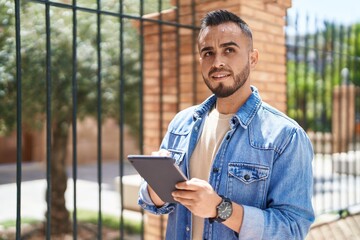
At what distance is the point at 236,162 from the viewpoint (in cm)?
178

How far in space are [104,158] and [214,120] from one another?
53.0ft

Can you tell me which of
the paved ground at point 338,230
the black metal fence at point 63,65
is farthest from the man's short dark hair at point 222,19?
the paved ground at point 338,230

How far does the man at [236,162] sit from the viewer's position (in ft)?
5.46

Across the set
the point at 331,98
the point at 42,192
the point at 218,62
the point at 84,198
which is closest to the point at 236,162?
the point at 218,62

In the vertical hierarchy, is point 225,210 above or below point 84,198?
above

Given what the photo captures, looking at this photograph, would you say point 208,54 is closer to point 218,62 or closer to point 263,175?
point 218,62

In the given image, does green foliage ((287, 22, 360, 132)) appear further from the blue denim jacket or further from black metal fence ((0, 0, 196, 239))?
the blue denim jacket

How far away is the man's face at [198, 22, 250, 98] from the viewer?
5.88ft

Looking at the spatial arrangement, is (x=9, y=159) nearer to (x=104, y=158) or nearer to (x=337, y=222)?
(x=104, y=158)

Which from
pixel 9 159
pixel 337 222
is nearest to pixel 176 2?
pixel 337 222

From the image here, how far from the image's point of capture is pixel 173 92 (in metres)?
4.22

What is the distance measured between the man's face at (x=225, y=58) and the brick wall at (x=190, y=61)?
203cm

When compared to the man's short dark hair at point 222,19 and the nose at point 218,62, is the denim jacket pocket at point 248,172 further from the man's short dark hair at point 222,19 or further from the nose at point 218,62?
the man's short dark hair at point 222,19

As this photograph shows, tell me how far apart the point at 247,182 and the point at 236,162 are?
3.6 inches
